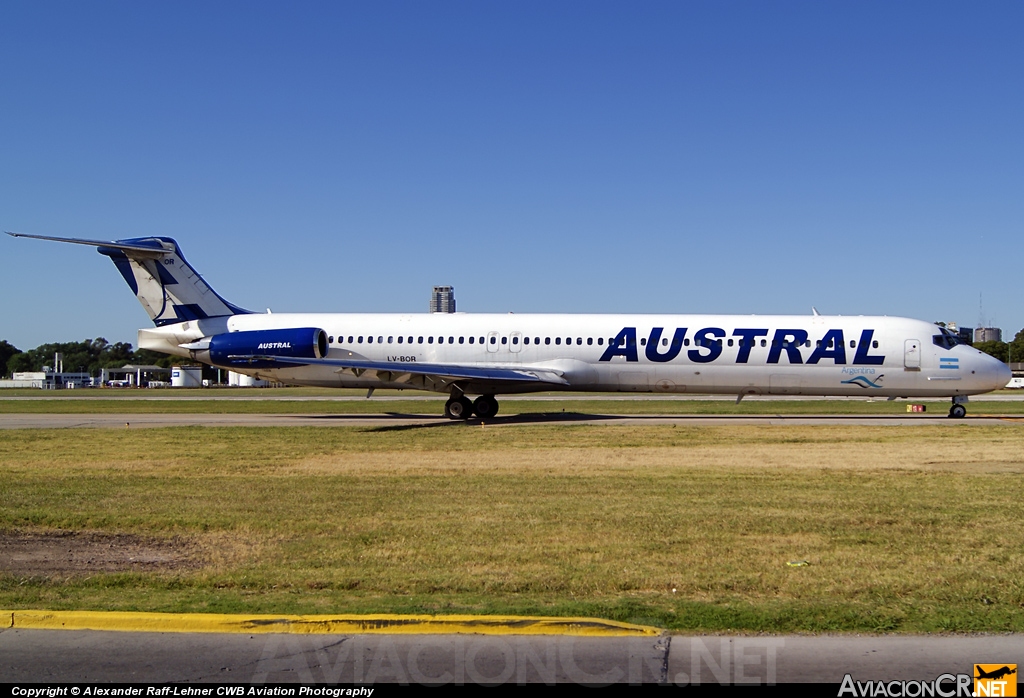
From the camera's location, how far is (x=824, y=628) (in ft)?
21.6

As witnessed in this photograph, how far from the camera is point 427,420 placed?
2848 cm

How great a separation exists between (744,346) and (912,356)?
521cm

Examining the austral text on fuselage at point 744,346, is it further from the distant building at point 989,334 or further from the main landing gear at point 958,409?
the distant building at point 989,334

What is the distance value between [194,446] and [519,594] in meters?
14.1

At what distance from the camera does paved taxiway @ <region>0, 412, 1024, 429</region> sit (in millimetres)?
26156

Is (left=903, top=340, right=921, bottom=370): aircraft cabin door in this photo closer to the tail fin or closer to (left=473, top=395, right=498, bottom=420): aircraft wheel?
(left=473, top=395, right=498, bottom=420): aircraft wheel

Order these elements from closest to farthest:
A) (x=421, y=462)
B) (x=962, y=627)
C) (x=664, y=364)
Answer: (x=962, y=627), (x=421, y=462), (x=664, y=364)

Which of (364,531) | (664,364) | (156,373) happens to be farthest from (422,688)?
(156,373)

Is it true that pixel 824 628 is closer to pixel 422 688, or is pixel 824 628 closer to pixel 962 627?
pixel 962 627

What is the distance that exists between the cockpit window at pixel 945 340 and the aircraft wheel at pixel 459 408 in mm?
14923

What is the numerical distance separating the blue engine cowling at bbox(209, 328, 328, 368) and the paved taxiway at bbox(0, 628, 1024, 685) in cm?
2326

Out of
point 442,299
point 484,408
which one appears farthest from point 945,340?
point 442,299

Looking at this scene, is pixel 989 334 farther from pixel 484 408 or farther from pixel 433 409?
pixel 484 408

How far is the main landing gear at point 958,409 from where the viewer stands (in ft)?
92.5
